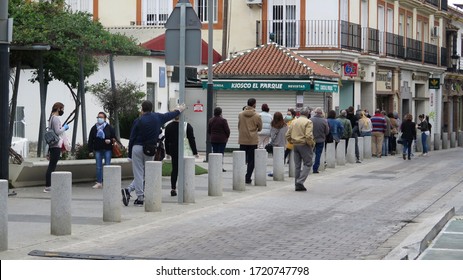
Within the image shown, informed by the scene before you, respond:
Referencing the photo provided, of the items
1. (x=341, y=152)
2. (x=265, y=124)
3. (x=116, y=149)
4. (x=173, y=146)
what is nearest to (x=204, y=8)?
(x=341, y=152)

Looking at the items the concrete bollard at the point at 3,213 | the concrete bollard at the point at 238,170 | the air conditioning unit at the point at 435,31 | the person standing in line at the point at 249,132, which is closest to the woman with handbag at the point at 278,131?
the person standing in line at the point at 249,132

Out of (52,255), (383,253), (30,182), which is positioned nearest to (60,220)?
(52,255)

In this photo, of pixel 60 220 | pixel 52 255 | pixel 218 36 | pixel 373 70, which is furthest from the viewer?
pixel 373 70

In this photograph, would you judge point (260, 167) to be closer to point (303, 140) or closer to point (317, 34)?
point (303, 140)

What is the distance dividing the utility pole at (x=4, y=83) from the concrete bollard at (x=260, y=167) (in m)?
7.33

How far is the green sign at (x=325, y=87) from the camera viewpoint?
38031mm

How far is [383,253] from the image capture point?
12562 millimetres

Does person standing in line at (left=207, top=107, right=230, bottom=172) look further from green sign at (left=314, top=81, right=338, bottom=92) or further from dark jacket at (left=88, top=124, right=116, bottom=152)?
green sign at (left=314, top=81, right=338, bottom=92)

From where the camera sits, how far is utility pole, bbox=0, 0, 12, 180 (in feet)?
52.7

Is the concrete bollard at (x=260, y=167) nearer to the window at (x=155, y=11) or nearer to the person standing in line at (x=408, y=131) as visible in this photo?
the person standing in line at (x=408, y=131)

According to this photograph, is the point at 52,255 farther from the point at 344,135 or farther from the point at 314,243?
the point at 344,135

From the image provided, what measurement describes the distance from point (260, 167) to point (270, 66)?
55.2ft

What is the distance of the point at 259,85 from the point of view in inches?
1517

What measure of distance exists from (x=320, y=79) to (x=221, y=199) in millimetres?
19922
